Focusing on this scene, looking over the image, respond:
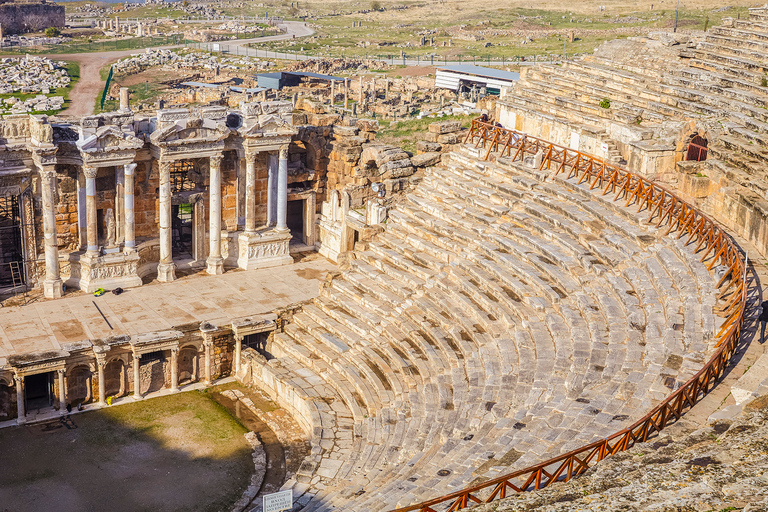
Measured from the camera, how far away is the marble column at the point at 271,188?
37906mm

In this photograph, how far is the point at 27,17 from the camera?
127 metres

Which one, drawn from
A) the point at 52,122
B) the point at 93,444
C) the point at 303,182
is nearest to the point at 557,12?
the point at 303,182

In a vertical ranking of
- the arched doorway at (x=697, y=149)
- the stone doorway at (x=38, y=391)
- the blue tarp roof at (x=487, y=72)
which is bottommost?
the stone doorway at (x=38, y=391)

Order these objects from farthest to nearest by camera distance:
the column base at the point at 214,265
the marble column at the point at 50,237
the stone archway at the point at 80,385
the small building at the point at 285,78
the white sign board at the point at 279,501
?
the small building at the point at 285,78
the column base at the point at 214,265
the marble column at the point at 50,237
the stone archway at the point at 80,385
the white sign board at the point at 279,501

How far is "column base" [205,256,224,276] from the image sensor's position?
36781mm

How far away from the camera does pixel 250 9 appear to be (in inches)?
6693

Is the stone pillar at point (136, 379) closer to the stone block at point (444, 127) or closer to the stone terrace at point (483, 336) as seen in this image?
the stone terrace at point (483, 336)

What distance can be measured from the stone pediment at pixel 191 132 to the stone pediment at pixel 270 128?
3.22 feet

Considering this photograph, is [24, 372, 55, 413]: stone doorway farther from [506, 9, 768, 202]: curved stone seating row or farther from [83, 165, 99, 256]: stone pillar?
[506, 9, 768, 202]: curved stone seating row

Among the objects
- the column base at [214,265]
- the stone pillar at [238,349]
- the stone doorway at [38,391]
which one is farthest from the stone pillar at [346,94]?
the stone doorway at [38,391]

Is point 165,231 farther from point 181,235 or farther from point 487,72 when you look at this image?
point 487,72

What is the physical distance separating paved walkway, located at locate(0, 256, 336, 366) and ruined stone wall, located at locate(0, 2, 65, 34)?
10002cm

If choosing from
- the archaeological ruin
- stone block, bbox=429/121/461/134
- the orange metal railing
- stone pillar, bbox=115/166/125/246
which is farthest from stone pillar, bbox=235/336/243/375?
stone block, bbox=429/121/461/134

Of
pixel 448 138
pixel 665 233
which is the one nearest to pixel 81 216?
pixel 448 138
